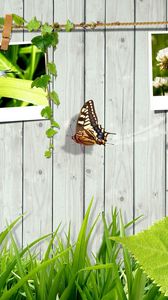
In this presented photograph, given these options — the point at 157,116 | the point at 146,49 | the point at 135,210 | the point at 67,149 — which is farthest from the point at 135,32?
the point at 135,210

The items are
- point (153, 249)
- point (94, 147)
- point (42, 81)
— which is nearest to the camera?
point (153, 249)

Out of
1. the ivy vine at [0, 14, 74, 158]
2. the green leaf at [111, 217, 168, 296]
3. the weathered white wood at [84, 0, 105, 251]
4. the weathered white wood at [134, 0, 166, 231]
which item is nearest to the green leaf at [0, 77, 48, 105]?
the ivy vine at [0, 14, 74, 158]

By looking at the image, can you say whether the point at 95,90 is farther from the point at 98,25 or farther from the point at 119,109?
the point at 98,25

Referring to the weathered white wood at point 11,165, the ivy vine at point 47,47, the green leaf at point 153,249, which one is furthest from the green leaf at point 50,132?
the green leaf at point 153,249

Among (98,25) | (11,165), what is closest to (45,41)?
(98,25)

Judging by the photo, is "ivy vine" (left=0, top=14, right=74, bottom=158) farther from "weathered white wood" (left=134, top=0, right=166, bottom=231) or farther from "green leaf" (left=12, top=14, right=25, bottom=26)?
"weathered white wood" (left=134, top=0, right=166, bottom=231)

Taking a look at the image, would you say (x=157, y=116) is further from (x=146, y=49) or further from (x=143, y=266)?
(x=143, y=266)
